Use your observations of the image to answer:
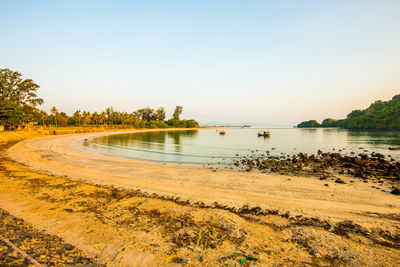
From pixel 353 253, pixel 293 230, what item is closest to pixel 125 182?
pixel 293 230

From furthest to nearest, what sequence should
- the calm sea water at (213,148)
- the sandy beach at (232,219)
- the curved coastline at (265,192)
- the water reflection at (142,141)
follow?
the water reflection at (142,141), the calm sea water at (213,148), the curved coastline at (265,192), the sandy beach at (232,219)

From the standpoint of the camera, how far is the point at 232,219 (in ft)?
28.2

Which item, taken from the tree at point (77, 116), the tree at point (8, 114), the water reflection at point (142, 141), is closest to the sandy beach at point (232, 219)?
the water reflection at point (142, 141)

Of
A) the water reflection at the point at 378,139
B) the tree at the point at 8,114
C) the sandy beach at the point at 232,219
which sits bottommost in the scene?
the water reflection at the point at 378,139

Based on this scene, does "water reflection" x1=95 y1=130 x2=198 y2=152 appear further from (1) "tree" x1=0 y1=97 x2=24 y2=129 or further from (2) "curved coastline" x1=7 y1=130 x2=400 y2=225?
(2) "curved coastline" x1=7 y1=130 x2=400 y2=225

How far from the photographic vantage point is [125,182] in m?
15.4

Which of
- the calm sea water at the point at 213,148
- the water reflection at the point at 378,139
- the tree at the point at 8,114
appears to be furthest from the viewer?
the water reflection at the point at 378,139

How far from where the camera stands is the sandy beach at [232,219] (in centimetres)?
621

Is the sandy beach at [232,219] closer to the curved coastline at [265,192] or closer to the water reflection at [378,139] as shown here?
the curved coastline at [265,192]

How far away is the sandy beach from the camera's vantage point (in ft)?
20.4

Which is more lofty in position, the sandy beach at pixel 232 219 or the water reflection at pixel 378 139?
the sandy beach at pixel 232 219

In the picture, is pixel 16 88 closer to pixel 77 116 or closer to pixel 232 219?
pixel 77 116

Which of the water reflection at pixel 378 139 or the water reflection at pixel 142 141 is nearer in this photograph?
the water reflection at pixel 142 141

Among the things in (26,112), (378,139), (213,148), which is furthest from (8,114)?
(378,139)
